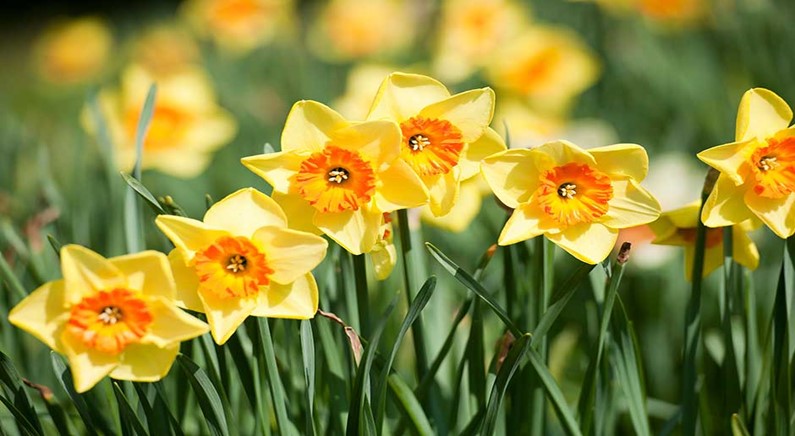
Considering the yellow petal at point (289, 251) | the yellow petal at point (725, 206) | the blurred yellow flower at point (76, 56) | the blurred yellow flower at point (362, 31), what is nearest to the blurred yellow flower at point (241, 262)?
the yellow petal at point (289, 251)

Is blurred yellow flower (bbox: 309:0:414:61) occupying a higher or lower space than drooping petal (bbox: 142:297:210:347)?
higher

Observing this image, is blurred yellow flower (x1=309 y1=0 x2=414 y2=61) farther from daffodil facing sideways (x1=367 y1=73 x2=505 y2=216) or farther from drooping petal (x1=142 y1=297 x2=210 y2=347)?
drooping petal (x1=142 y1=297 x2=210 y2=347)

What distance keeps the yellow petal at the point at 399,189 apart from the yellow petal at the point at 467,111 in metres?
0.09

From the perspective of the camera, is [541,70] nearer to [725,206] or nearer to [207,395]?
[725,206]

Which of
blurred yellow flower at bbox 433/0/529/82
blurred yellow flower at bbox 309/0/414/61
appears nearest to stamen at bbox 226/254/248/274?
blurred yellow flower at bbox 433/0/529/82

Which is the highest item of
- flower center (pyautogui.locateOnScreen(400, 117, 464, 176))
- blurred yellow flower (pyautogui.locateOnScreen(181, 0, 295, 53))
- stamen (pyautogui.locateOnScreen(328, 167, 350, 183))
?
blurred yellow flower (pyautogui.locateOnScreen(181, 0, 295, 53))

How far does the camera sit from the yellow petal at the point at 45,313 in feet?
2.62

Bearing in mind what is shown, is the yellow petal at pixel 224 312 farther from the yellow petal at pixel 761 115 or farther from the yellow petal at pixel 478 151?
the yellow petal at pixel 761 115

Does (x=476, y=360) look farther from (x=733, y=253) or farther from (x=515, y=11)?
(x=515, y=11)

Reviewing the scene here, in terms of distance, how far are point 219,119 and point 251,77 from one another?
1.54 meters

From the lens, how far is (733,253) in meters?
1.06

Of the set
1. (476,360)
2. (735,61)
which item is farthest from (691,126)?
(476,360)

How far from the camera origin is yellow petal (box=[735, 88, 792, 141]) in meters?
0.95

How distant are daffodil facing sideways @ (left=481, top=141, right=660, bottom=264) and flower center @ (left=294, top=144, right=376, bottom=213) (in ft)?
0.48
